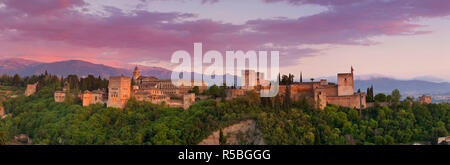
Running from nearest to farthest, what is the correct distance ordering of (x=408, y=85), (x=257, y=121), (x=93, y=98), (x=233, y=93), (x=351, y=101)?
(x=257, y=121), (x=351, y=101), (x=233, y=93), (x=93, y=98), (x=408, y=85)

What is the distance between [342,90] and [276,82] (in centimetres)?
590

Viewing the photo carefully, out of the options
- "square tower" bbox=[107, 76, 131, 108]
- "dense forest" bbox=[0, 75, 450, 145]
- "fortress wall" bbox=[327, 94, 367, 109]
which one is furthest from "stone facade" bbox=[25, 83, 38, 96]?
"fortress wall" bbox=[327, 94, 367, 109]

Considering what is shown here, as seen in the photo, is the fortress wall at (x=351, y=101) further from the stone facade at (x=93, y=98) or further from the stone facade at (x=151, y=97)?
the stone facade at (x=93, y=98)

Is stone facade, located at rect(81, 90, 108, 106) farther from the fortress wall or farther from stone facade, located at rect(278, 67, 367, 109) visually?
the fortress wall

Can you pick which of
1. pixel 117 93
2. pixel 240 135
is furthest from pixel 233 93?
pixel 117 93

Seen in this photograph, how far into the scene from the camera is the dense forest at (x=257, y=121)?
33.1 metres

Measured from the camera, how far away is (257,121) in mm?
34000

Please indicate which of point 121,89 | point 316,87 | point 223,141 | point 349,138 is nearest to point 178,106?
point 121,89

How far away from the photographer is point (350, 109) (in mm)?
36188

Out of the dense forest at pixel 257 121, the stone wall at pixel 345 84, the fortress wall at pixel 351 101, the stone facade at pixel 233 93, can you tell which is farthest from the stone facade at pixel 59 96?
the stone wall at pixel 345 84

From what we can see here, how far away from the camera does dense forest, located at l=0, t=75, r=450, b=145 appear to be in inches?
1304

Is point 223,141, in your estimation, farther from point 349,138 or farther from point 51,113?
point 51,113

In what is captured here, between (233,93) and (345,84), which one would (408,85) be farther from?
(233,93)

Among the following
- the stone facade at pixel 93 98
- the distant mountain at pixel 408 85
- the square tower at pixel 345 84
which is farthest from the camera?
the distant mountain at pixel 408 85
